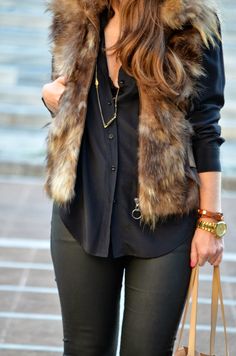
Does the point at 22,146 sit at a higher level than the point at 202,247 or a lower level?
lower

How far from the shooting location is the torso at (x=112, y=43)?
92.0 inches

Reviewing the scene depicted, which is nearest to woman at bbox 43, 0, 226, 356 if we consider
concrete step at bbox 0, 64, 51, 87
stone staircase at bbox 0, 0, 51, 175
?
stone staircase at bbox 0, 0, 51, 175

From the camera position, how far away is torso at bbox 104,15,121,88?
2.34 metres

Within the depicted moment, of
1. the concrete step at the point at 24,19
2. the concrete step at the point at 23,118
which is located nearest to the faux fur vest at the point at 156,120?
the concrete step at the point at 23,118

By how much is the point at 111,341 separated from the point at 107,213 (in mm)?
434

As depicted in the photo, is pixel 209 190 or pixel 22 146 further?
pixel 22 146

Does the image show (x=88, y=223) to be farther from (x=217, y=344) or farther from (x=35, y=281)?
(x=35, y=281)

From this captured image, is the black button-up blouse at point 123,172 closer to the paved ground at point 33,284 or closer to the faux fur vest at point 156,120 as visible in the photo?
the faux fur vest at point 156,120

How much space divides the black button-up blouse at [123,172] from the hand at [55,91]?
Result: 123 millimetres

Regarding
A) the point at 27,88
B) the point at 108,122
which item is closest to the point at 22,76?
the point at 27,88

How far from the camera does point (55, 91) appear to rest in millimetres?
2395

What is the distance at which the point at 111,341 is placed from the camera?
8.10 ft

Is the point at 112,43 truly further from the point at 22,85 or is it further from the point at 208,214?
the point at 22,85

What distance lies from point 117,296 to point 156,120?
0.56m
